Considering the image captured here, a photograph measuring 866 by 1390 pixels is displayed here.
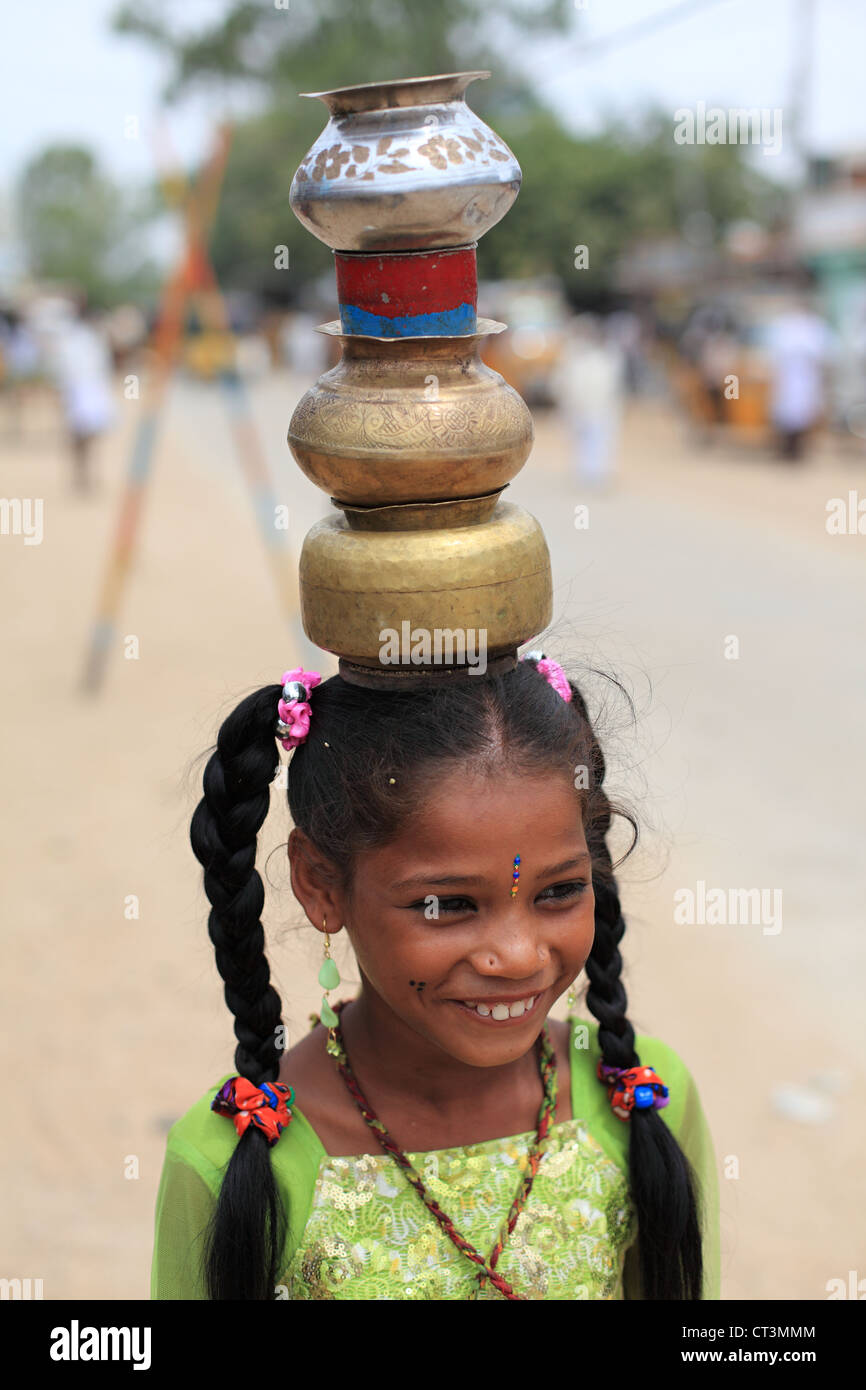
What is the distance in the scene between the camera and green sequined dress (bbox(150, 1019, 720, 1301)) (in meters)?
1.73

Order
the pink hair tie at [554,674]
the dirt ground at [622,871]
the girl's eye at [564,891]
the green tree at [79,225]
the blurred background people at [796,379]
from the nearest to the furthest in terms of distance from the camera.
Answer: the girl's eye at [564,891] → the pink hair tie at [554,674] → the dirt ground at [622,871] → the blurred background people at [796,379] → the green tree at [79,225]

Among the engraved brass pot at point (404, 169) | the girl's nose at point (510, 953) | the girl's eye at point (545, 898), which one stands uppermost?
the engraved brass pot at point (404, 169)

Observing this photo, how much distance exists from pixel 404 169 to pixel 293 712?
0.64 m

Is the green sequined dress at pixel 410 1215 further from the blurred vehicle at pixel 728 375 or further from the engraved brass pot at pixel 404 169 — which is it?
the blurred vehicle at pixel 728 375

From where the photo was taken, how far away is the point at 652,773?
589 cm

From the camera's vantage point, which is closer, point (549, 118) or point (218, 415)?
point (218, 415)

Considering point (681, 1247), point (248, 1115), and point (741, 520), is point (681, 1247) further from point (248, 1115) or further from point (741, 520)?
point (741, 520)

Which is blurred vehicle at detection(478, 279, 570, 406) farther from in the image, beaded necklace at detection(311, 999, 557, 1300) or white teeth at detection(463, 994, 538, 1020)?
white teeth at detection(463, 994, 538, 1020)

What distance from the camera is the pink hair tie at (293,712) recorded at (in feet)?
5.62

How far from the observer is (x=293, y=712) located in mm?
1712

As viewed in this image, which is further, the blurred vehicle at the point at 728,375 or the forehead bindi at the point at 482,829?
the blurred vehicle at the point at 728,375

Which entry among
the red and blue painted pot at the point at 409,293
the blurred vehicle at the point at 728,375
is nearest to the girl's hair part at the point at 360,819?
the red and blue painted pot at the point at 409,293

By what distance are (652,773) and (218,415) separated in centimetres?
2208
